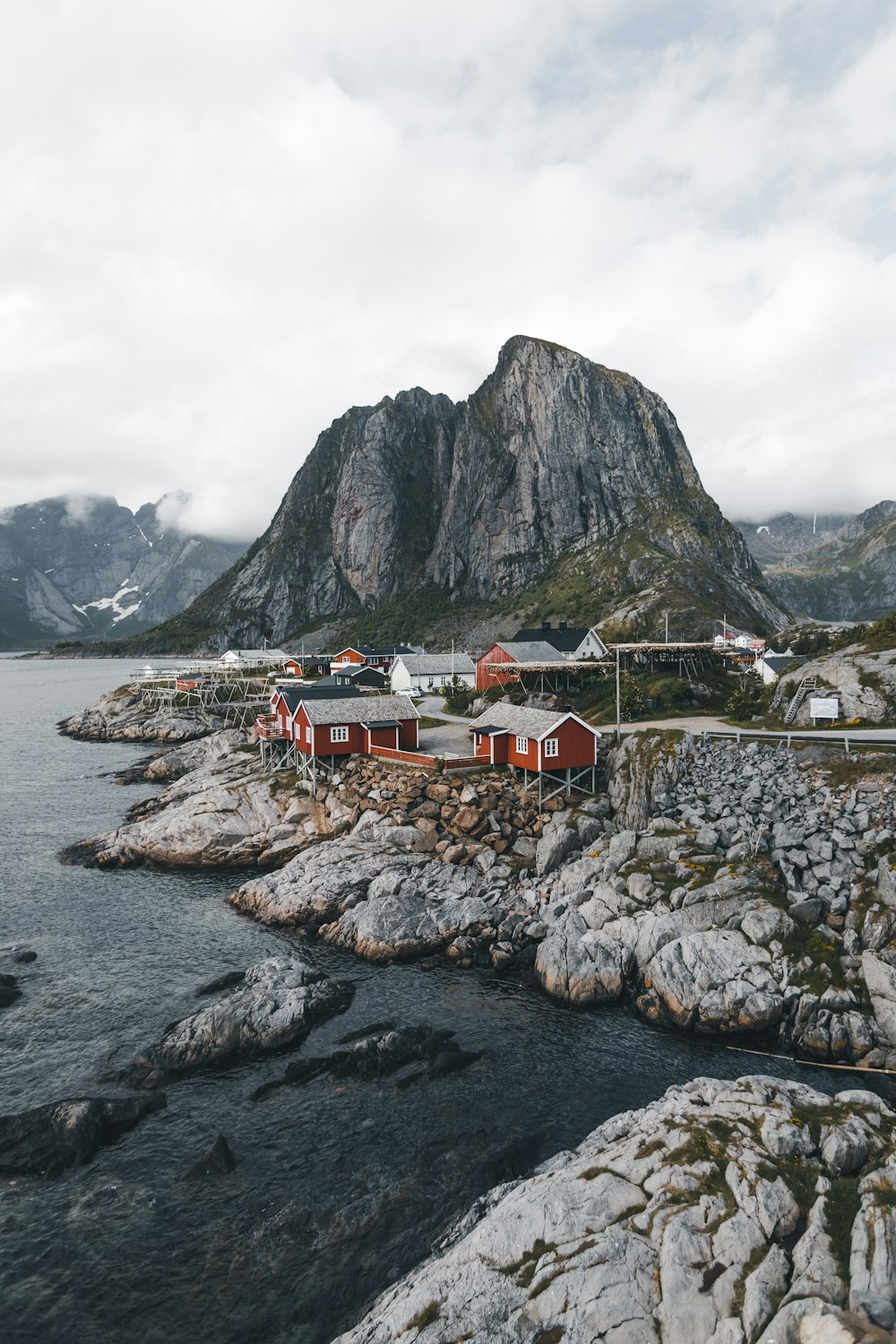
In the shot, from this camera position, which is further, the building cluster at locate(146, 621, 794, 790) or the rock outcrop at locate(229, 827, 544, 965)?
the building cluster at locate(146, 621, 794, 790)

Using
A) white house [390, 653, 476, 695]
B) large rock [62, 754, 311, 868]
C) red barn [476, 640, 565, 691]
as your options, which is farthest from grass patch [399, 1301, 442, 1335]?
white house [390, 653, 476, 695]

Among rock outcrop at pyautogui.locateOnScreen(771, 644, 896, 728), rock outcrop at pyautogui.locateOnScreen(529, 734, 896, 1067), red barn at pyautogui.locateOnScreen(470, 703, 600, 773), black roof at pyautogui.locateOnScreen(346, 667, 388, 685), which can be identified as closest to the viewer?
rock outcrop at pyautogui.locateOnScreen(529, 734, 896, 1067)

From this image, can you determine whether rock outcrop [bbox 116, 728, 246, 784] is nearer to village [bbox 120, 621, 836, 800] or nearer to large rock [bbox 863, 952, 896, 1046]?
village [bbox 120, 621, 836, 800]

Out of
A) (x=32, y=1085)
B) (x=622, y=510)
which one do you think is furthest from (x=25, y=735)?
(x=622, y=510)

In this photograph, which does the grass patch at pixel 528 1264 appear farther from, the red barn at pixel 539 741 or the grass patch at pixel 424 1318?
the red barn at pixel 539 741

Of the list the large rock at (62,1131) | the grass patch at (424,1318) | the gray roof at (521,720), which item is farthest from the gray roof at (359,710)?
the grass patch at (424,1318)

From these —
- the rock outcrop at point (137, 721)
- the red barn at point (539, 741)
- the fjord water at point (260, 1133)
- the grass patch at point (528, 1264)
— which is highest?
the red barn at point (539, 741)
